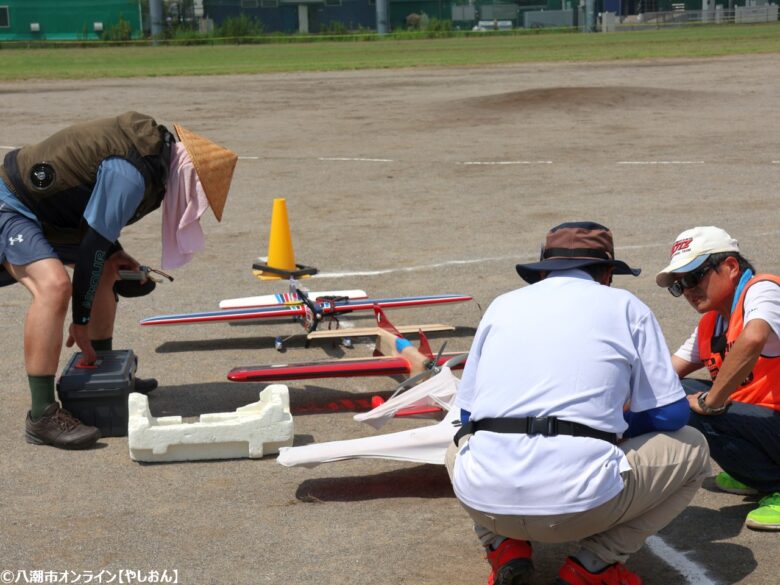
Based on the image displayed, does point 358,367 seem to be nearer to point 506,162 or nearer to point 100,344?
point 100,344

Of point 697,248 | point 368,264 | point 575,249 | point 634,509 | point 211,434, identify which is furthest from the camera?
point 368,264

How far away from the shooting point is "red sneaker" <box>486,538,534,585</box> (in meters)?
4.18

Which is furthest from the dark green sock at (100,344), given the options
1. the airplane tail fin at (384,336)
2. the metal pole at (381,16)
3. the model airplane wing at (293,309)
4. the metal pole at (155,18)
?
the metal pole at (381,16)

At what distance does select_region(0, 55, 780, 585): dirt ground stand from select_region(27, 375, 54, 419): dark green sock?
226mm

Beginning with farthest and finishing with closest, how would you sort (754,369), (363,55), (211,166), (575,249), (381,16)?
(381,16), (363,55), (211,166), (754,369), (575,249)

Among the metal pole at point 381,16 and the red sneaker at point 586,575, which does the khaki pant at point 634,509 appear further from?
the metal pole at point 381,16

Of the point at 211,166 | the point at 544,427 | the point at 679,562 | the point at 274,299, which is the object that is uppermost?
the point at 211,166

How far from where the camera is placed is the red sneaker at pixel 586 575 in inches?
165

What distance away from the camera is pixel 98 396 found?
6.25 m

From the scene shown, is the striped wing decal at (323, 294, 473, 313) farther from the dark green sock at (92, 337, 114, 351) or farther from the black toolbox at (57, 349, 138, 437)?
the black toolbox at (57, 349, 138, 437)

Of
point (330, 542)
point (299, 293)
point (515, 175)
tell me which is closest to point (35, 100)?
point (515, 175)

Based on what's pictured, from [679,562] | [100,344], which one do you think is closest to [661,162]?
[100,344]

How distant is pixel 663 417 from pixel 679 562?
795 mm

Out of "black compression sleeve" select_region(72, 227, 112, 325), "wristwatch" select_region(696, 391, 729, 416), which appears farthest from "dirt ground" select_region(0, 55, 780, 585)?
"black compression sleeve" select_region(72, 227, 112, 325)
